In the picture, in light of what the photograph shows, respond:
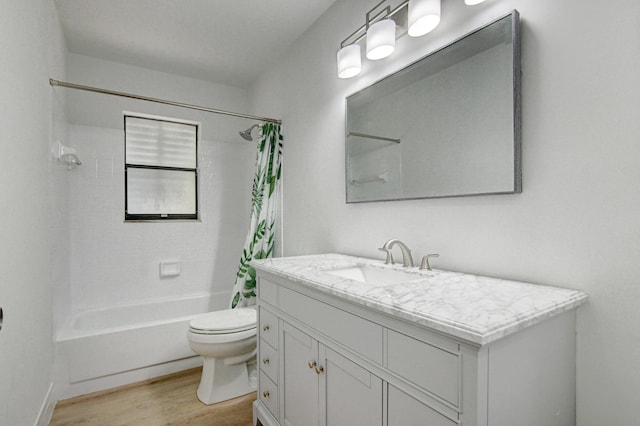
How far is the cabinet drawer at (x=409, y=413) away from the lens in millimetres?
802

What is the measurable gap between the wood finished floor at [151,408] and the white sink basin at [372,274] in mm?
1092

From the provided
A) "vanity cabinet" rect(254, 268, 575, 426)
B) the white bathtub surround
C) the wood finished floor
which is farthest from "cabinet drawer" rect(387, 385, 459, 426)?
the white bathtub surround

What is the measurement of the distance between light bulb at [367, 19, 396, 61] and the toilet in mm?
1789

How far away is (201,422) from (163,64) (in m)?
2.91

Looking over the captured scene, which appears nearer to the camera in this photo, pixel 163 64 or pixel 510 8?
pixel 510 8

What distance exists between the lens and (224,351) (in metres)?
2.04

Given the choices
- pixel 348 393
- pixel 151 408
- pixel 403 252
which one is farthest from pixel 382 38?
pixel 151 408

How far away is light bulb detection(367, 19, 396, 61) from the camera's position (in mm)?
1538

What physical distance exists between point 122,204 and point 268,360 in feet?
7.16

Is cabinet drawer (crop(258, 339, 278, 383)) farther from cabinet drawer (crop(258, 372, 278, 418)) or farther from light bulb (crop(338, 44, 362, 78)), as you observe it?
light bulb (crop(338, 44, 362, 78))

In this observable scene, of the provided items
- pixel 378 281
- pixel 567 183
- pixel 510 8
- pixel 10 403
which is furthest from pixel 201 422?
pixel 510 8

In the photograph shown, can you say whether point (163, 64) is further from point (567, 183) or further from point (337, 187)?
point (567, 183)

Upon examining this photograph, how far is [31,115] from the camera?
63.1 inches

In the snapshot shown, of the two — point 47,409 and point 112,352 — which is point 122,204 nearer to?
point 112,352
